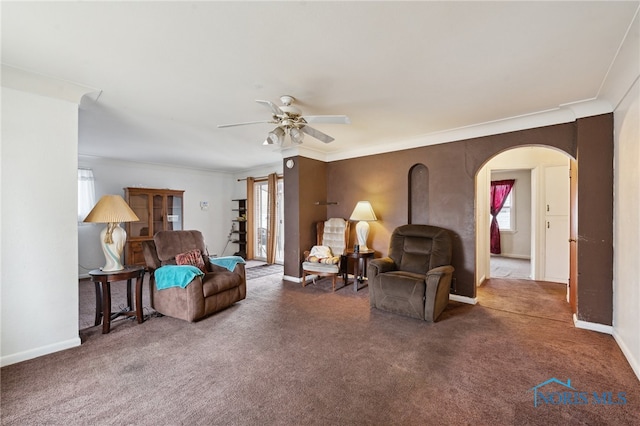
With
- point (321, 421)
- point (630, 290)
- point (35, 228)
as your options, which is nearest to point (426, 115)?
point (630, 290)

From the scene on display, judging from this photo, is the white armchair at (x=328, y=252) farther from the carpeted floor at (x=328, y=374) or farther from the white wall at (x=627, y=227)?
the white wall at (x=627, y=227)

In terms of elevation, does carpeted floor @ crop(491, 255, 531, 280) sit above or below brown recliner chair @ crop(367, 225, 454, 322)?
below

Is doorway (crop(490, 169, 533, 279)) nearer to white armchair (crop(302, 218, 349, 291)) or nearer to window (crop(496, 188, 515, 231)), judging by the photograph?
window (crop(496, 188, 515, 231))

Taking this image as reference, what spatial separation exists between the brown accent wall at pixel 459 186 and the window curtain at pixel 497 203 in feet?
15.8

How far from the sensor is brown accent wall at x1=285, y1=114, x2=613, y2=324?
2.87 metres

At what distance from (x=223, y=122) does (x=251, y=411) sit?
10.3 feet

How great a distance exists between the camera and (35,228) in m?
2.37

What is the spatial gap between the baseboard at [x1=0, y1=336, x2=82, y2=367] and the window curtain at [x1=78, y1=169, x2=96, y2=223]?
3.82 metres

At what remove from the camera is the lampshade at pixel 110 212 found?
2.86 meters

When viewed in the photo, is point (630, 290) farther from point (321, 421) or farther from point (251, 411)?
point (251, 411)

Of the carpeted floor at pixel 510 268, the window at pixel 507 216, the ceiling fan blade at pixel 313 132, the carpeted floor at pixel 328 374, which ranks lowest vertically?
the carpeted floor at pixel 510 268

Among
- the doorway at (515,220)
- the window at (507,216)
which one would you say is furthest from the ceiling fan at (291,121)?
the window at (507,216)

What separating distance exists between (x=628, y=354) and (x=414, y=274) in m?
1.88

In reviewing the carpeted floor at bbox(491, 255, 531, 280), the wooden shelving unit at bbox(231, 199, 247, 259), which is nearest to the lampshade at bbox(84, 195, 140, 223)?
the wooden shelving unit at bbox(231, 199, 247, 259)
